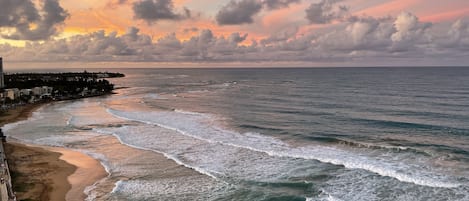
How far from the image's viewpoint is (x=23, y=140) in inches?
1704

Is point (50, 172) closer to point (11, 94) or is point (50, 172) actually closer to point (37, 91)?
point (11, 94)

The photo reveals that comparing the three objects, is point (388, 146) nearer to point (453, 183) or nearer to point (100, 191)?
point (453, 183)

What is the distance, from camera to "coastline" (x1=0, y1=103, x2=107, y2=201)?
86.5ft

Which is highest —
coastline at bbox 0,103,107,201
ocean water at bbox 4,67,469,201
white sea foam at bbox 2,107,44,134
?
ocean water at bbox 4,67,469,201

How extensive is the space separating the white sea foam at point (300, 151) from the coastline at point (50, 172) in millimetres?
7284

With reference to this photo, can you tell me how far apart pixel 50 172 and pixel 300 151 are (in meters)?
→ 19.7

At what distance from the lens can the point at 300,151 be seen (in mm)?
34250

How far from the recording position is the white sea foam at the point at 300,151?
25.8m

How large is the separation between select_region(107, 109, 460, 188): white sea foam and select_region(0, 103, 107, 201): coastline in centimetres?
728

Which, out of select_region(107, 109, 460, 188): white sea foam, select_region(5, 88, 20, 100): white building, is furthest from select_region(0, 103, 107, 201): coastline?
select_region(5, 88, 20, 100): white building

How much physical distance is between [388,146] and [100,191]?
22.7 metres

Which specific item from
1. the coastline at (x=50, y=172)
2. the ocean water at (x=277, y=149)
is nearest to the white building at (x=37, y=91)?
the ocean water at (x=277, y=149)

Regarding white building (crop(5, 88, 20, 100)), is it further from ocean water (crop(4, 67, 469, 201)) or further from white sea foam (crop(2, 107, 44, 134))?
ocean water (crop(4, 67, 469, 201))

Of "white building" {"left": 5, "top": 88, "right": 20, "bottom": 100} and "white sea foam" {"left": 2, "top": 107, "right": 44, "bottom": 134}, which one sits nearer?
"white sea foam" {"left": 2, "top": 107, "right": 44, "bottom": 134}
